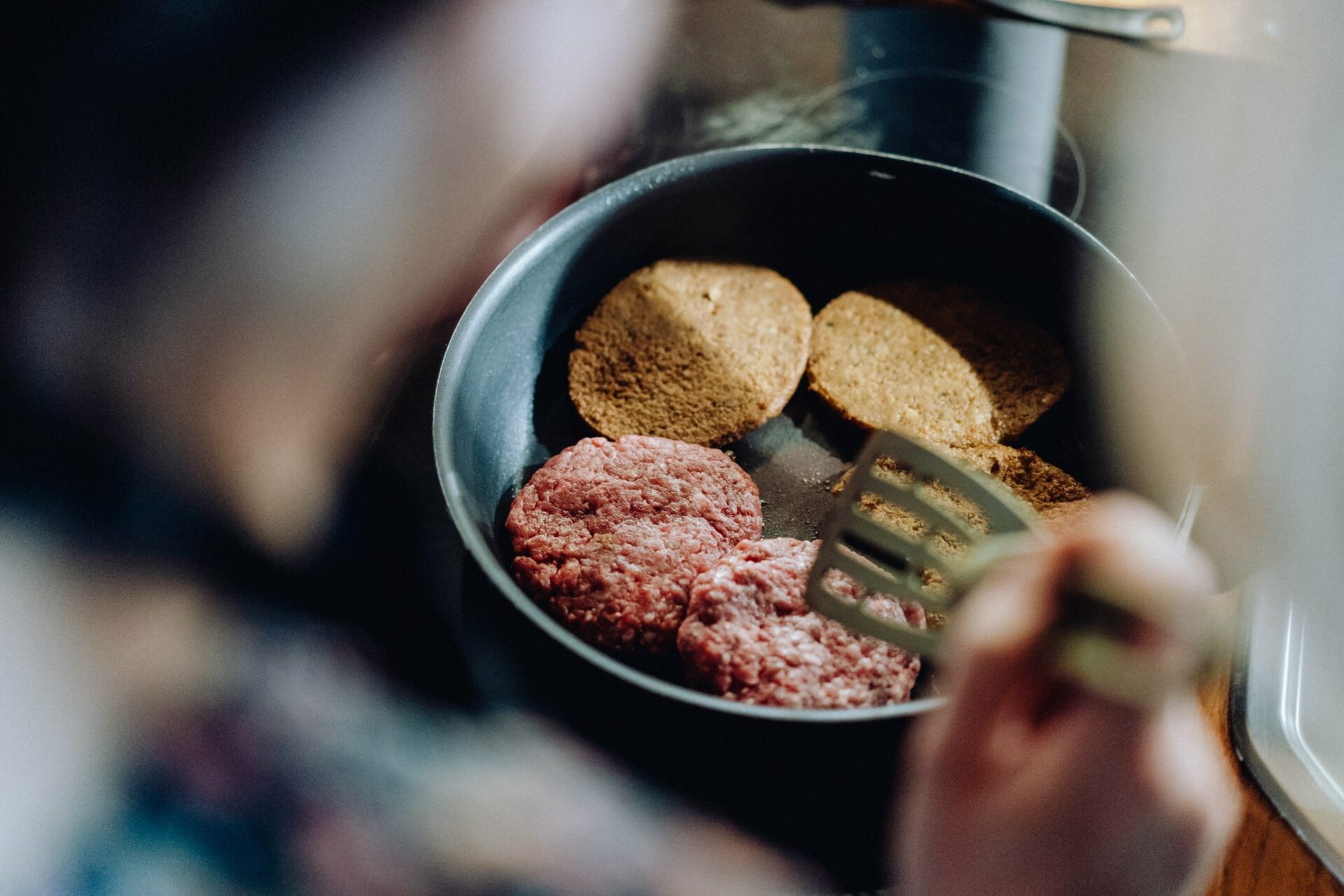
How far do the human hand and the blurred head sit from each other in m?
0.90

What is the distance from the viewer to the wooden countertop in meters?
0.76

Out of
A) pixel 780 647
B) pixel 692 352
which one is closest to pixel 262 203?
pixel 692 352

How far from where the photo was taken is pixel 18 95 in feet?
2.99

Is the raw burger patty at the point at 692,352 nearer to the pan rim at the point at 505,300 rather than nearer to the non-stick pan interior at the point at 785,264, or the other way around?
the non-stick pan interior at the point at 785,264

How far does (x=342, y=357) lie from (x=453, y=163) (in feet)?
1.30

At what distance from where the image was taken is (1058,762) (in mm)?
Answer: 399

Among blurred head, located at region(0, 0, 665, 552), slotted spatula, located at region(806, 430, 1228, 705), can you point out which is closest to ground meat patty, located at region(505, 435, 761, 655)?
slotted spatula, located at region(806, 430, 1228, 705)

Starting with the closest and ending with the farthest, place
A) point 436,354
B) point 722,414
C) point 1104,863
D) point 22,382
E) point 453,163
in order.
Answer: point 1104,863, point 22,382, point 722,414, point 436,354, point 453,163

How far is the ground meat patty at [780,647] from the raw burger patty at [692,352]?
0.87ft

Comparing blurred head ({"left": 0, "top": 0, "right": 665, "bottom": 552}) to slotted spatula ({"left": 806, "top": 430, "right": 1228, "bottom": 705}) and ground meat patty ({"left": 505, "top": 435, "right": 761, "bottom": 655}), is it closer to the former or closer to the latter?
ground meat patty ({"left": 505, "top": 435, "right": 761, "bottom": 655})

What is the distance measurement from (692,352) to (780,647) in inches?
18.4

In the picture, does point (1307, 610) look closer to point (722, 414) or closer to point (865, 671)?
point (865, 671)

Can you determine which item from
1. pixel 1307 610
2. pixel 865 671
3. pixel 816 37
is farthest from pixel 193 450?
pixel 1307 610

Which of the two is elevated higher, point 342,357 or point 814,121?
point 814,121
